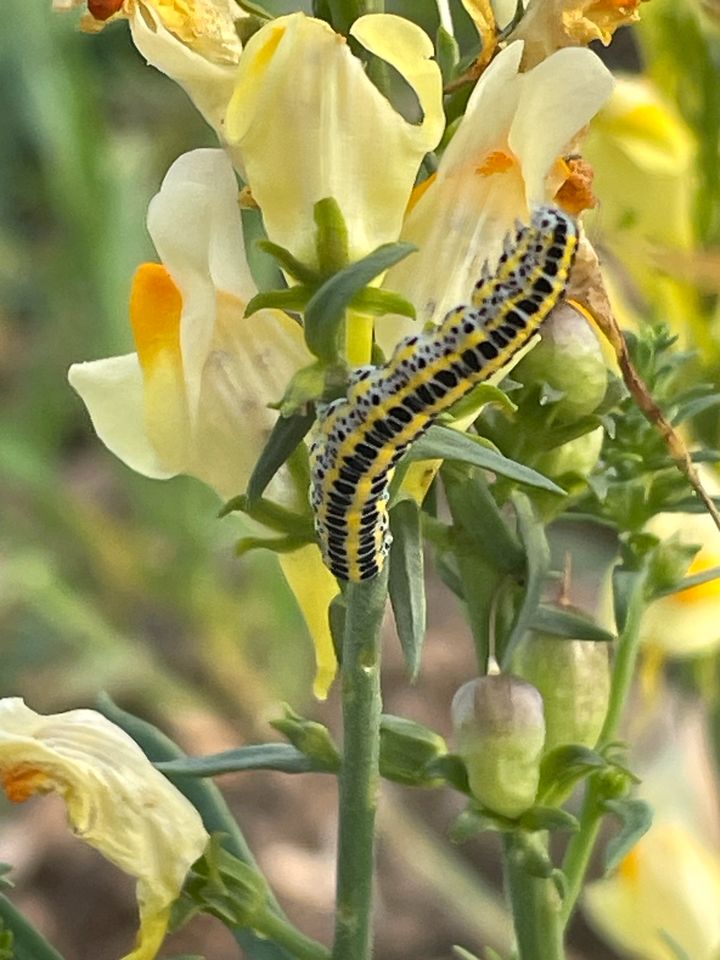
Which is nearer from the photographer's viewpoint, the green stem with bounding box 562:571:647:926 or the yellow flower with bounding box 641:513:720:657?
the green stem with bounding box 562:571:647:926

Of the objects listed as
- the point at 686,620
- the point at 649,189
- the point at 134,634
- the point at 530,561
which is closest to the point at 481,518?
the point at 530,561

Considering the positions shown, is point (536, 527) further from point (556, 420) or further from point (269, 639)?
point (269, 639)

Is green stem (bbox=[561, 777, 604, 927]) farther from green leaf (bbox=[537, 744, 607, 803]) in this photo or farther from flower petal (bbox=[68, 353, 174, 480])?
flower petal (bbox=[68, 353, 174, 480])

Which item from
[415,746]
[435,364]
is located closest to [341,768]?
[415,746]

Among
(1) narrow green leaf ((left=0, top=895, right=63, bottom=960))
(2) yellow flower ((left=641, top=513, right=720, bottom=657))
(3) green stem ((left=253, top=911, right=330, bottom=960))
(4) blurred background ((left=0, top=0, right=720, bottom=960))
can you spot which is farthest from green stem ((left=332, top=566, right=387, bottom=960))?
(4) blurred background ((left=0, top=0, right=720, bottom=960))

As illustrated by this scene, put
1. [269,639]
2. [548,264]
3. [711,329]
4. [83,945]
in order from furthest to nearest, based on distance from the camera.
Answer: [269,639] → [83,945] → [711,329] → [548,264]

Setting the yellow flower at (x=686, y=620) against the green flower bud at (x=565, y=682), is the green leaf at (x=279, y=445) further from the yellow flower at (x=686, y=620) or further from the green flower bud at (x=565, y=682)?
the yellow flower at (x=686, y=620)
